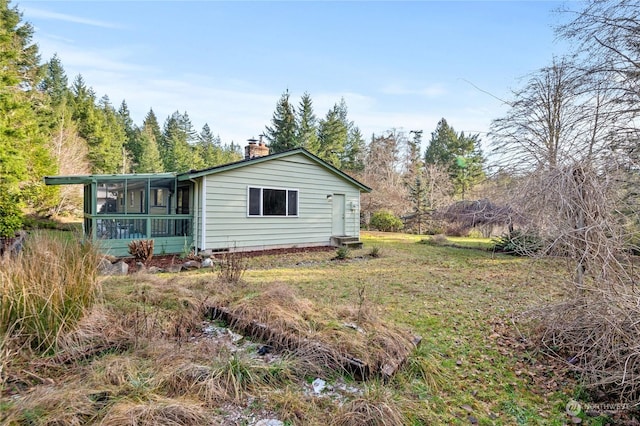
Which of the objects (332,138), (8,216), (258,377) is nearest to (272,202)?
(258,377)

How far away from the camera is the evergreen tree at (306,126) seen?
105ft

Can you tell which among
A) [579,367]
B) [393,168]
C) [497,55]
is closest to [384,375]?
[579,367]

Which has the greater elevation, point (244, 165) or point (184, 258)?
point (244, 165)

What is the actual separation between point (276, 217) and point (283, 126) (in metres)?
22.5

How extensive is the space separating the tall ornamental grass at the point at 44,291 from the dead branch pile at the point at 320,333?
159cm

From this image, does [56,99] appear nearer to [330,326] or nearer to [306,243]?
[306,243]

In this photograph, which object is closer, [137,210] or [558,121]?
[558,121]

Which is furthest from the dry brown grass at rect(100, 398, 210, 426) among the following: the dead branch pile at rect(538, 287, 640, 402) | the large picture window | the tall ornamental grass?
the large picture window

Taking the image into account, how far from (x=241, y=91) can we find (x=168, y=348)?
17.7 metres

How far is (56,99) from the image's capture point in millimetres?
28594

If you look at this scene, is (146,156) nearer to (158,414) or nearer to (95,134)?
(95,134)

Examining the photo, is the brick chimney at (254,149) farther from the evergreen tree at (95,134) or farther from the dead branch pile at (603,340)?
the evergreen tree at (95,134)

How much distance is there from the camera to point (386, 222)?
827 inches

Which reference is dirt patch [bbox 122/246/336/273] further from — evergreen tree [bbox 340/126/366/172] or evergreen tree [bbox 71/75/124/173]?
evergreen tree [bbox 71/75/124/173]
